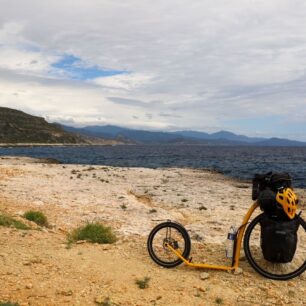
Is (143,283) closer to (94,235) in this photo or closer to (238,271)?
(238,271)

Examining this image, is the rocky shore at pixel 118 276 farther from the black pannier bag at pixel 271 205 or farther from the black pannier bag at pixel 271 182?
the black pannier bag at pixel 271 182

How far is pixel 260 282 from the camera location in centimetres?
855

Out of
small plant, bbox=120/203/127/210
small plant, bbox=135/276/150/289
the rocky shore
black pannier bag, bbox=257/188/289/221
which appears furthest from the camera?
small plant, bbox=120/203/127/210

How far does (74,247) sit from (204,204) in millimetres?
14004

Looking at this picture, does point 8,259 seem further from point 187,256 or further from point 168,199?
point 168,199

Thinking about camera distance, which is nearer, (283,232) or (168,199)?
(283,232)

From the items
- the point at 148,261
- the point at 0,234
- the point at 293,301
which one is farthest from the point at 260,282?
the point at 0,234

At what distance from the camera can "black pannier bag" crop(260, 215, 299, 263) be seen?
28.1 ft

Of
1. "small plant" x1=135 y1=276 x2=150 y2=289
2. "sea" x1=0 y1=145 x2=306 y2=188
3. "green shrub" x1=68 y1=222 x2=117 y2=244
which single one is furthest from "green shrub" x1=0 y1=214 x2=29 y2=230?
"sea" x1=0 y1=145 x2=306 y2=188

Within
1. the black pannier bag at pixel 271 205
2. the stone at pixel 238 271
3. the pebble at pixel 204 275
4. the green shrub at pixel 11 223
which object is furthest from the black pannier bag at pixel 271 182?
the green shrub at pixel 11 223

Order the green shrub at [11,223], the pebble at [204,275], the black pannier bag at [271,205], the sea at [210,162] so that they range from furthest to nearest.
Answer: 1. the sea at [210,162]
2. the green shrub at [11,223]
3. the pebble at [204,275]
4. the black pannier bag at [271,205]

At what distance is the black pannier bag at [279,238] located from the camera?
8555 millimetres

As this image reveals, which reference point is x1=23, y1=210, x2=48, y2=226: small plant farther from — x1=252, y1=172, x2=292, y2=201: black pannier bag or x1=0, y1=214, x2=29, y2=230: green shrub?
x1=252, y1=172, x2=292, y2=201: black pannier bag

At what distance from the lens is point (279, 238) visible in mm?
8594
